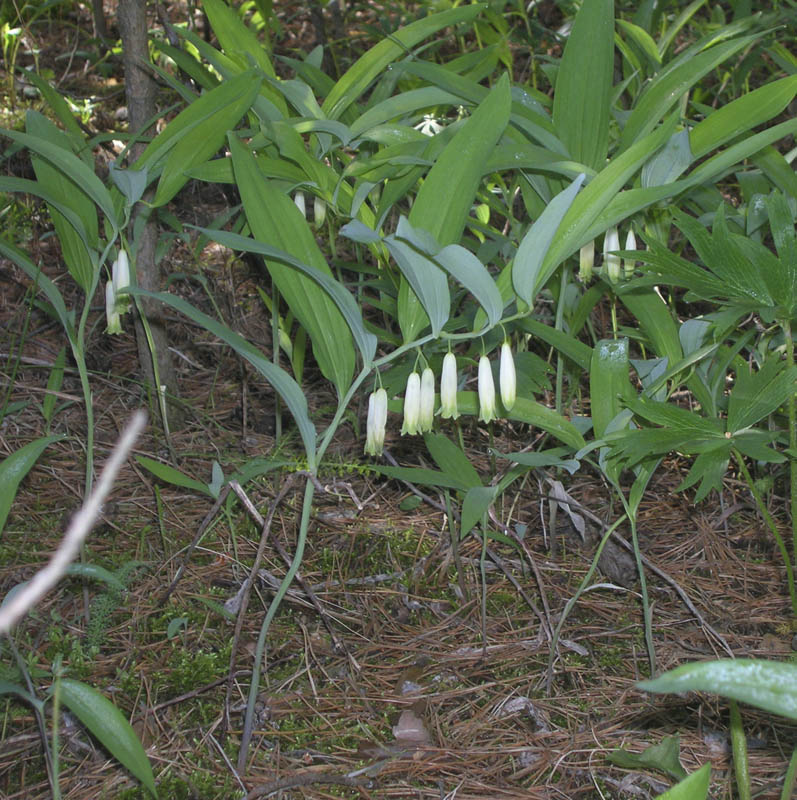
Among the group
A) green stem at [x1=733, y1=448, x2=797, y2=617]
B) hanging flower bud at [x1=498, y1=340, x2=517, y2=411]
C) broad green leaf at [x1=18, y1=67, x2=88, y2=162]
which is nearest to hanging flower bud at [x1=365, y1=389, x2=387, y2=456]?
hanging flower bud at [x1=498, y1=340, x2=517, y2=411]

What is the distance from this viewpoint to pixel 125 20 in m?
2.05

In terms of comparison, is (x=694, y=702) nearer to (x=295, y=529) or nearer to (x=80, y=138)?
(x=295, y=529)

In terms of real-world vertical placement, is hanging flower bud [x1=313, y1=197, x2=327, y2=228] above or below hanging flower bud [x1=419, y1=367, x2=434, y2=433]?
above

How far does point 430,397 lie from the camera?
1437 millimetres

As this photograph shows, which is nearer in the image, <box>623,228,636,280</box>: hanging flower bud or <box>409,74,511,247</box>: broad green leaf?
<box>409,74,511,247</box>: broad green leaf

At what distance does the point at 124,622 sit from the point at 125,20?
1.48 m

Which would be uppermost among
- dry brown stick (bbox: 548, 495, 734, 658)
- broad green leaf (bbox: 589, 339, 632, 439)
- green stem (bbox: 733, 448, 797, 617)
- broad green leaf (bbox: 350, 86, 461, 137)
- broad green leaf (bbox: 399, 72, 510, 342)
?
broad green leaf (bbox: 350, 86, 461, 137)

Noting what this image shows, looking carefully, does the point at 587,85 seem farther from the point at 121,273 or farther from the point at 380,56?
the point at 121,273

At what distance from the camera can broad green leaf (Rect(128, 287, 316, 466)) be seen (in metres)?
1.27

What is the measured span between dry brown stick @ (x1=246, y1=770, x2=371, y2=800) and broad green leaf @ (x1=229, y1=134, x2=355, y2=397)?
0.65 meters

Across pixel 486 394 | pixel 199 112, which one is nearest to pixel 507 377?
pixel 486 394

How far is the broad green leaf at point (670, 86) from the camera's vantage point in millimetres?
1579

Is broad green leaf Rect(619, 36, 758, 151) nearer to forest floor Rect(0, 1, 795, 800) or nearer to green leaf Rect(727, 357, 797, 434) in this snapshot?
green leaf Rect(727, 357, 797, 434)

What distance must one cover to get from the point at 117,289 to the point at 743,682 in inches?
52.8
